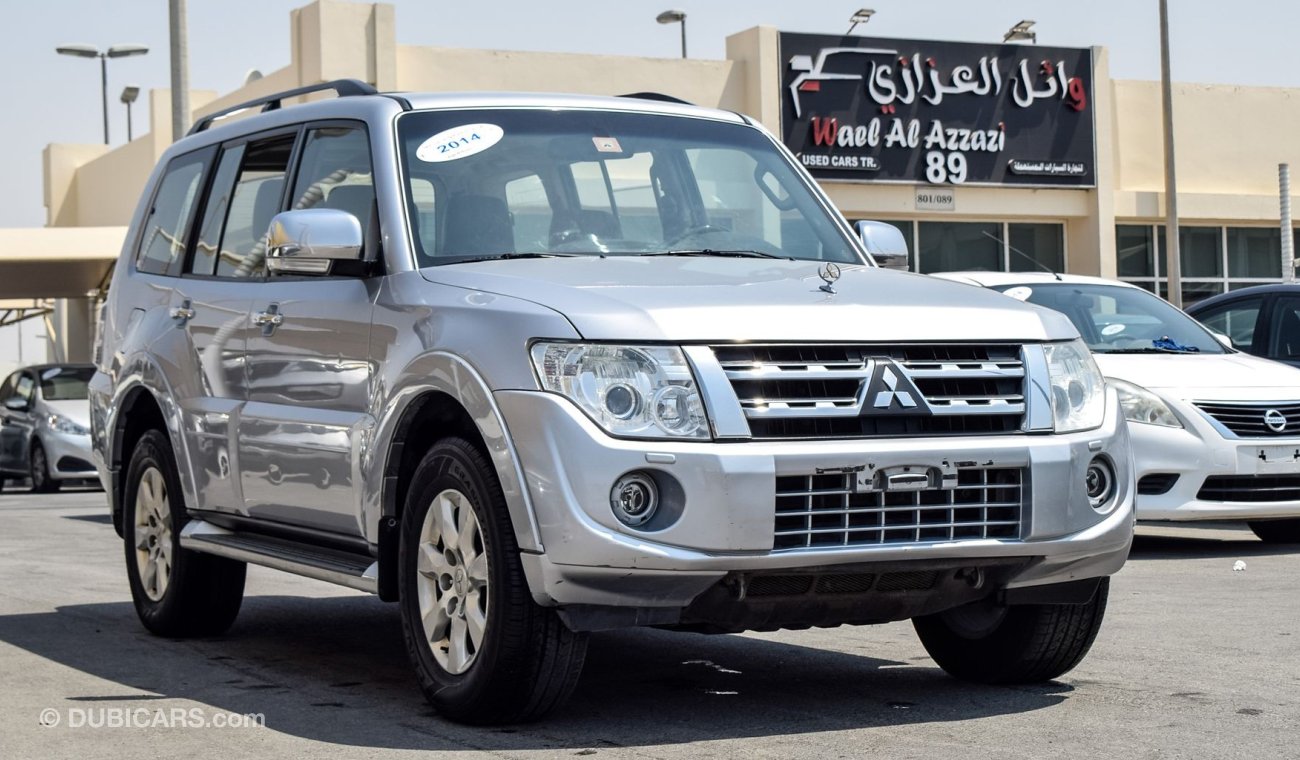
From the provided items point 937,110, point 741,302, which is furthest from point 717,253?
point 937,110

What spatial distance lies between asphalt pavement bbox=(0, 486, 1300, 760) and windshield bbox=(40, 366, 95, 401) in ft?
47.1

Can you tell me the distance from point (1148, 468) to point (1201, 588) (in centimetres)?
140

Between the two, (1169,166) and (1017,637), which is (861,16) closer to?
(1169,166)

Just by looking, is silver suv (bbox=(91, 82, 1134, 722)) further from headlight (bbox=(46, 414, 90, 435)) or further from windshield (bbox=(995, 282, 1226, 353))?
headlight (bbox=(46, 414, 90, 435))

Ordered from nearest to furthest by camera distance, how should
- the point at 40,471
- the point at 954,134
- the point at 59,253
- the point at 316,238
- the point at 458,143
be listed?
1. the point at 316,238
2. the point at 458,143
3. the point at 40,471
4. the point at 59,253
5. the point at 954,134

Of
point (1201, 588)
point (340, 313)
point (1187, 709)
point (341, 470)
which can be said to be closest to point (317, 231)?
point (340, 313)

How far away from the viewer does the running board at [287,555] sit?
627 cm

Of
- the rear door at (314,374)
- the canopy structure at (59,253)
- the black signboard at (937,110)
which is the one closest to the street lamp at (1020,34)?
the black signboard at (937,110)

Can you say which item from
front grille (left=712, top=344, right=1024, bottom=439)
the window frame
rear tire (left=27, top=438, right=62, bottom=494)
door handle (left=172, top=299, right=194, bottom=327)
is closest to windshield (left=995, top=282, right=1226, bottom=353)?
the window frame

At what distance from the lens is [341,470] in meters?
6.48

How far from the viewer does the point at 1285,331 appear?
13172 millimetres

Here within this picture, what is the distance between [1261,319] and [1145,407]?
2.83 metres

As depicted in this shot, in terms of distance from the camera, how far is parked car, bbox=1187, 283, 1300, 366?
43.2ft

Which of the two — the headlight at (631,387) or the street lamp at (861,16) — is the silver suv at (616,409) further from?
the street lamp at (861,16)
